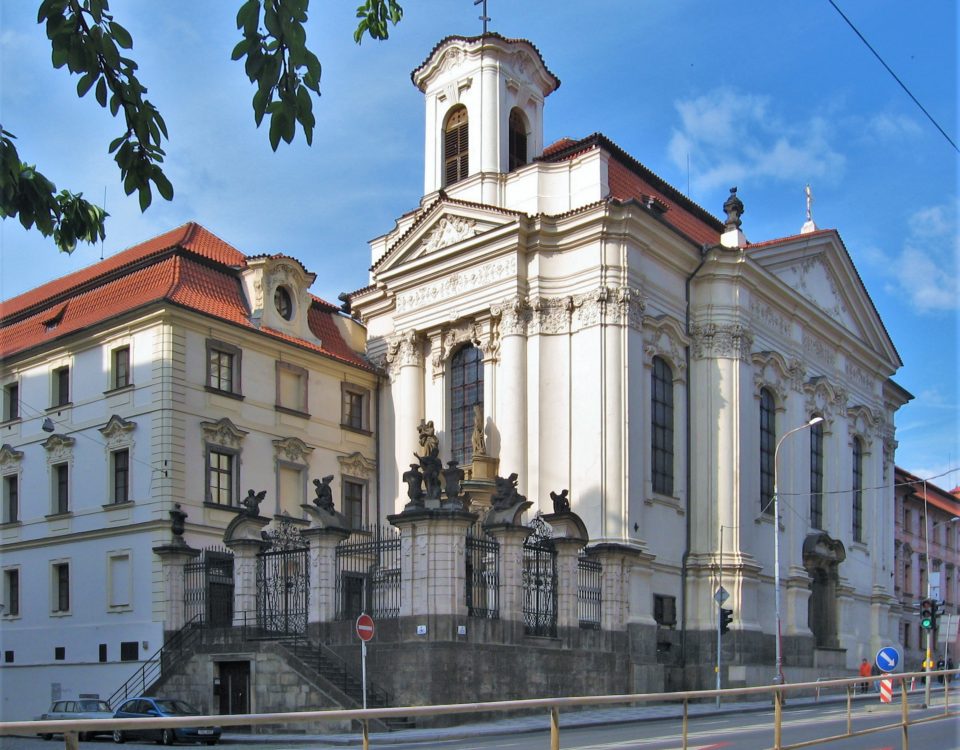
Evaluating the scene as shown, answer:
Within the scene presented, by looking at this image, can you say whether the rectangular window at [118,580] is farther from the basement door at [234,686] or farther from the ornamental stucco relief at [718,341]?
the ornamental stucco relief at [718,341]

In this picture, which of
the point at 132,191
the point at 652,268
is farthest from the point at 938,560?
the point at 132,191

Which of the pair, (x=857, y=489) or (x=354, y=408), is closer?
(x=354, y=408)

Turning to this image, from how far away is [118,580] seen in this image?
3262 cm

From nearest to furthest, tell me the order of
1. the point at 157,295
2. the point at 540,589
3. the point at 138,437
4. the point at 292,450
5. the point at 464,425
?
1. the point at 540,589
2. the point at 138,437
3. the point at 157,295
4. the point at 292,450
5. the point at 464,425

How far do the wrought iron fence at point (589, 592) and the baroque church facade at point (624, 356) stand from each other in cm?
251

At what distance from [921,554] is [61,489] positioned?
148 feet

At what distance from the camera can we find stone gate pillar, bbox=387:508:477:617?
2556 centimetres

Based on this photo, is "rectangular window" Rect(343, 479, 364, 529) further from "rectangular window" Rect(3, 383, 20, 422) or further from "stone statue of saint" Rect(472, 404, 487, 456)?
"rectangular window" Rect(3, 383, 20, 422)

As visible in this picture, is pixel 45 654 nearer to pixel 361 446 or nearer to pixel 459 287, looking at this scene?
pixel 361 446

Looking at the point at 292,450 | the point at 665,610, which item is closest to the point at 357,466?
the point at 292,450

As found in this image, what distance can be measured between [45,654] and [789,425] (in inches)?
977

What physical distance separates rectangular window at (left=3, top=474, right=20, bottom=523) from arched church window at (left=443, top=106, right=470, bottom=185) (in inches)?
660

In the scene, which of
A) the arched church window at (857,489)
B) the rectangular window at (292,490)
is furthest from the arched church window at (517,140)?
the arched church window at (857,489)

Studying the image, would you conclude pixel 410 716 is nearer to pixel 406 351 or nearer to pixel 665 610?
pixel 665 610
